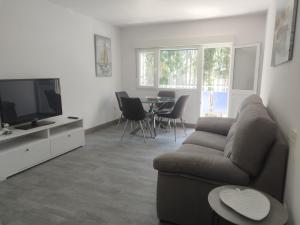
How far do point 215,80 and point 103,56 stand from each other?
107 inches

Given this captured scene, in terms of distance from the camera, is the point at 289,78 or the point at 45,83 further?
the point at 45,83

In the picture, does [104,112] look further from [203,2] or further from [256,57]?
[256,57]

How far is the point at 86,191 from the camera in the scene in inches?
95.6

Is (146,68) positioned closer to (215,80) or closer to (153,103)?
(153,103)

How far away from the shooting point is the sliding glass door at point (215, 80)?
514 cm

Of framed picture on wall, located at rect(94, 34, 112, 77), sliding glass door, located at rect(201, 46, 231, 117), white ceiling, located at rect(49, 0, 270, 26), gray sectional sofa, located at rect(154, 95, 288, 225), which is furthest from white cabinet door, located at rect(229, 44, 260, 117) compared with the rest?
gray sectional sofa, located at rect(154, 95, 288, 225)

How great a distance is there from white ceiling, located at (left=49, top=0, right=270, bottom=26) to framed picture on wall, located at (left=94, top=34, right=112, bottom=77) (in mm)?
468

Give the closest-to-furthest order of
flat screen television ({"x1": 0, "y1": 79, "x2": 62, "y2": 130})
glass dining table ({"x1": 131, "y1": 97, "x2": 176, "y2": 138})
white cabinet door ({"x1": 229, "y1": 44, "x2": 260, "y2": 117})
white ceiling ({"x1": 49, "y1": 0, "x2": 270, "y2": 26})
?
flat screen television ({"x1": 0, "y1": 79, "x2": 62, "y2": 130}) → white ceiling ({"x1": 49, "y1": 0, "x2": 270, "y2": 26}) → glass dining table ({"x1": 131, "y1": 97, "x2": 176, "y2": 138}) → white cabinet door ({"x1": 229, "y1": 44, "x2": 260, "y2": 117})

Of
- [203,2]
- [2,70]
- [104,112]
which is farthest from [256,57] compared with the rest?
[2,70]

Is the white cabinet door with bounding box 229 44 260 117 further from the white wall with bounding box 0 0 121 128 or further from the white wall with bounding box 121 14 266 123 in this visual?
the white wall with bounding box 0 0 121 128

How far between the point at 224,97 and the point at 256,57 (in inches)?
51.1

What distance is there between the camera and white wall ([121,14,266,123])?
4516mm

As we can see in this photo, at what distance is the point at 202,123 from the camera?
10.3 ft

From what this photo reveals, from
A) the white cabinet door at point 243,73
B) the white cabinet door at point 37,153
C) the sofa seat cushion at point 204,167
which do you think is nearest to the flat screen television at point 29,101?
the white cabinet door at point 37,153
